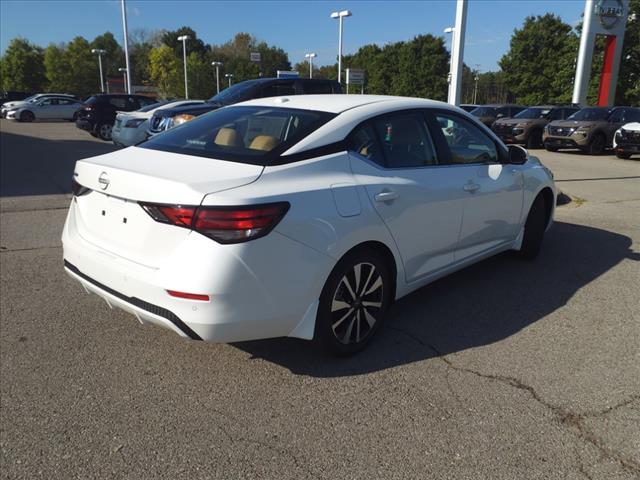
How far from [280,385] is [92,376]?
3.74 ft

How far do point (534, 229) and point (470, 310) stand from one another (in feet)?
5.41

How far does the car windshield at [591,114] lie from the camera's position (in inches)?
733

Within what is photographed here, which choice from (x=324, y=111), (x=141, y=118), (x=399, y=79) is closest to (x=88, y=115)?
(x=141, y=118)

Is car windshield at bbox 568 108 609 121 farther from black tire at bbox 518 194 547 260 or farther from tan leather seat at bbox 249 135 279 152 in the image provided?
tan leather seat at bbox 249 135 279 152

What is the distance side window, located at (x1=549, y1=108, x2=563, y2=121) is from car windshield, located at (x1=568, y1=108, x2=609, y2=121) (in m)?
1.93

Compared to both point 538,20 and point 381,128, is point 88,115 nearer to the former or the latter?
point 381,128

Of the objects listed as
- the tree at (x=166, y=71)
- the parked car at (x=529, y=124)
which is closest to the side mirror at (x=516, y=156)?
the parked car at (x=529, y=124)

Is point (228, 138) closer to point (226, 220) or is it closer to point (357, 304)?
point (226, 220)

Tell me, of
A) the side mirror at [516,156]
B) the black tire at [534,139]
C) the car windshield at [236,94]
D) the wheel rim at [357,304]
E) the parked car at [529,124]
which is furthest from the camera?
the black tire at [534,139]

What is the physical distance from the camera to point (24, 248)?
19.5ft

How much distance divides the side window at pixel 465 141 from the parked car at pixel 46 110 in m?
31.4

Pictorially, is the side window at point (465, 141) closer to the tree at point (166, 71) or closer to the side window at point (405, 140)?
the side window at point (405, 140)

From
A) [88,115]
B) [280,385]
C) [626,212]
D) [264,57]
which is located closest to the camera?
[280,385]

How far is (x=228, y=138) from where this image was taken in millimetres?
3514
